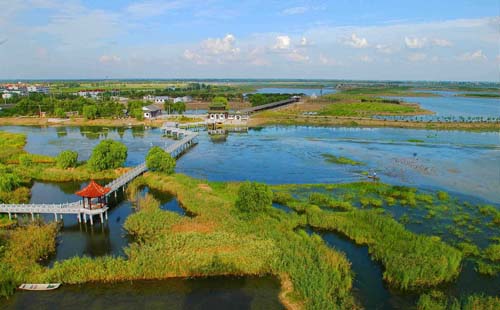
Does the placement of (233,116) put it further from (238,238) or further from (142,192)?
(238,238)

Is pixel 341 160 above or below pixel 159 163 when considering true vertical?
below

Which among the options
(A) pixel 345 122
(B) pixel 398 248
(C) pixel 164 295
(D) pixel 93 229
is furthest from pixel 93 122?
(B) pixel 398 248

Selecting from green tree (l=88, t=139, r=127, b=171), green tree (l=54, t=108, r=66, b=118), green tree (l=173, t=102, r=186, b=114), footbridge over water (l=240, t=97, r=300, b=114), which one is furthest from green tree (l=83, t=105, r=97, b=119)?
green tree (l=88, t=139, r=127, b=171)

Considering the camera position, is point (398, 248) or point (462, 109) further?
point (462, 109)

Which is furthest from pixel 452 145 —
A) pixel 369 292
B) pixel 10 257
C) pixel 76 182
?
pixel 10 257

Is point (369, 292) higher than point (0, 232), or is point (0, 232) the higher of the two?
point (0, 232)

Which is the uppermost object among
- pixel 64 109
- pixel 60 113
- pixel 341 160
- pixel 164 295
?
pixel 64 109

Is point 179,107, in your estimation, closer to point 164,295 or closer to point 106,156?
point 106,156

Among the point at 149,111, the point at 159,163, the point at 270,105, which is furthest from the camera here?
the point at 270,105
